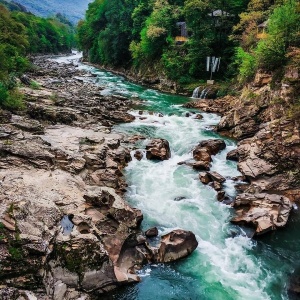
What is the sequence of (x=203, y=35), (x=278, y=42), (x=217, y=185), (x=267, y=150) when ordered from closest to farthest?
1. (x=217, y=185)
2. (x=267, y=150)
3. (x=278, y=42)
4. (x=203, y=35)

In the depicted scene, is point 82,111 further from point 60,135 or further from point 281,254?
point 281,254

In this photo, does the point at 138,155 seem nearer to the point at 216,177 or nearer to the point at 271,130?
the point at 216,177

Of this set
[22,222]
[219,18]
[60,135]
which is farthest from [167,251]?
[219,18]

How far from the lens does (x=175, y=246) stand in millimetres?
12000

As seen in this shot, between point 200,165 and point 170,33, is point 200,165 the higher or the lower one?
the lower one

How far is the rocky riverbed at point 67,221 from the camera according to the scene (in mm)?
9188

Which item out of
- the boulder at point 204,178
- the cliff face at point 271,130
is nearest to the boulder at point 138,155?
the boulder at point 204,178

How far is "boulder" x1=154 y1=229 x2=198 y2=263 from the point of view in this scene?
11.8 meters

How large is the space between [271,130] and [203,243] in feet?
33.1

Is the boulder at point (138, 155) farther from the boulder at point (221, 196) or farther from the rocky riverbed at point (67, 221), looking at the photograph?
the boulder at point (221, 196)

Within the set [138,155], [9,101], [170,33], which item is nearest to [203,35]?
[170,33]

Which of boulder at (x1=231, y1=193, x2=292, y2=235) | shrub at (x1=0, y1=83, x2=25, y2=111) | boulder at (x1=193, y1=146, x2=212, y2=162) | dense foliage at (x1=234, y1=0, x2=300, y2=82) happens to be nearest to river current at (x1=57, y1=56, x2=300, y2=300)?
boulder at (x1=231, y1=193, x2=292, y2=235)

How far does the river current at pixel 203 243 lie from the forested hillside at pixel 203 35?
8.69m

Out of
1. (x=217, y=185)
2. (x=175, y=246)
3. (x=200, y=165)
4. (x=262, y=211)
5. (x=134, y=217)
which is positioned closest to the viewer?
(x=175, y=246)
